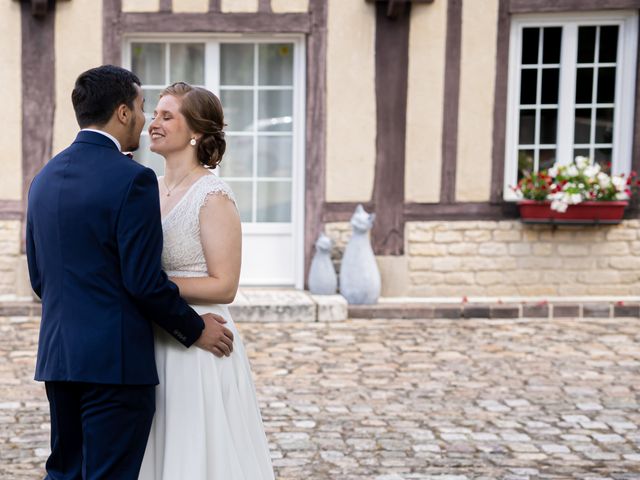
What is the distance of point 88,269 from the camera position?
2.41m

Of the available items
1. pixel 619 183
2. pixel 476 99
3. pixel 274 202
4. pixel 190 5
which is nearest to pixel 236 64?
pixel 190 5

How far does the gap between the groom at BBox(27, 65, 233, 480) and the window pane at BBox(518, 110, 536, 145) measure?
6600 mm

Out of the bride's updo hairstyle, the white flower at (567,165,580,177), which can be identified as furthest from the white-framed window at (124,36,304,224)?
the bride's updo hairstyle

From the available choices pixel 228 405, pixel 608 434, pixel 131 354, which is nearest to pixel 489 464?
pixel 608 434

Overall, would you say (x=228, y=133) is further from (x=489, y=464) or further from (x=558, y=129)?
(x=489, y=464)

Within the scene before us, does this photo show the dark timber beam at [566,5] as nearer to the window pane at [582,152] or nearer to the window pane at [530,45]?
the window pane at [530,45]

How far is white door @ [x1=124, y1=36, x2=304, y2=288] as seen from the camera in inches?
339

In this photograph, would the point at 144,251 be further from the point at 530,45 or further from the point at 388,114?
the point at 530,45

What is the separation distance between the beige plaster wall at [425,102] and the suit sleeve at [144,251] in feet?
20.3

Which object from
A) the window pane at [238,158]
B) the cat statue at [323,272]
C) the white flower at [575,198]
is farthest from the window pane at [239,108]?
the white flower at [575,198]

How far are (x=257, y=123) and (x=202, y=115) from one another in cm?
606

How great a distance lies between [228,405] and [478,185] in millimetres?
6106

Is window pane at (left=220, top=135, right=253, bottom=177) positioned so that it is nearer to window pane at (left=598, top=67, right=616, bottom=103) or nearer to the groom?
window pane at (left=598, top=67, right=616, bottom=103)

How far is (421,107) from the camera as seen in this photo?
845 cm
